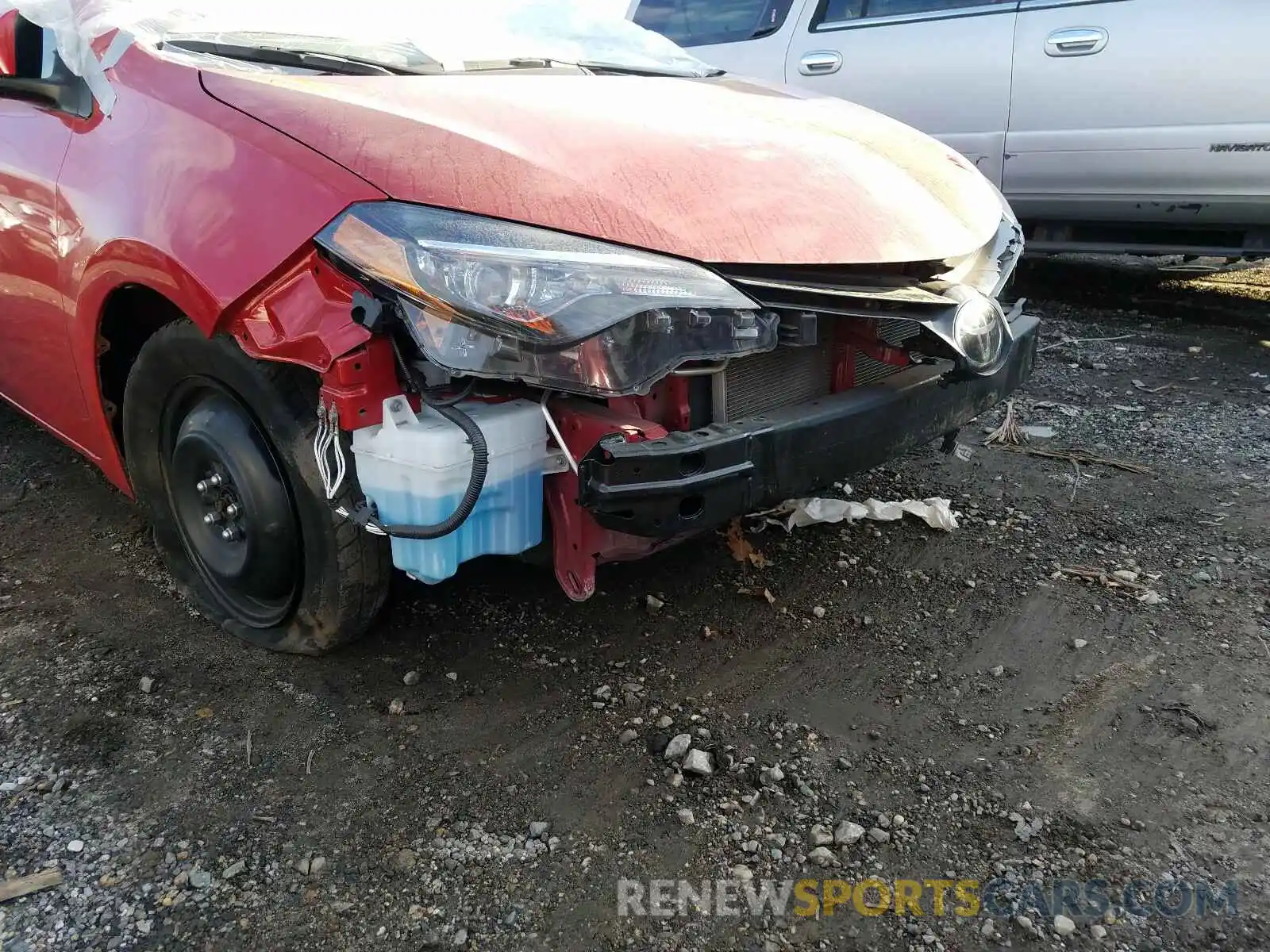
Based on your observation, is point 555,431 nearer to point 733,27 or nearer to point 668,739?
point 668,739

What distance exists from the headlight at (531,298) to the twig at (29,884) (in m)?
1.19

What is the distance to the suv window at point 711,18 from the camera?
18.5 feet

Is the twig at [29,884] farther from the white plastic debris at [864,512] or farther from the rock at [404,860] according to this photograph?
the white plastic debris at [864,512]

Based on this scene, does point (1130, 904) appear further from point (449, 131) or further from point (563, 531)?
point (449, 131)

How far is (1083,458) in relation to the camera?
11.9 ft

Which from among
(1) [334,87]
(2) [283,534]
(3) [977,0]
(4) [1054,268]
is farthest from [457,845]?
(4) [1054,268]

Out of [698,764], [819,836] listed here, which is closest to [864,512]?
[698,764]

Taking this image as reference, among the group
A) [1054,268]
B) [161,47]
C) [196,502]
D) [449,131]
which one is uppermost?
[161,47]

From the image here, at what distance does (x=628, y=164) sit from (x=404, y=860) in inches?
56.4

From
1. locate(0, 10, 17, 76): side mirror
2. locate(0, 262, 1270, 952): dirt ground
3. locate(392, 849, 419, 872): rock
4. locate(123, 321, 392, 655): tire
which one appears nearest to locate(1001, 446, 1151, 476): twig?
locate(0, 262, 1270, 952): dirt ground

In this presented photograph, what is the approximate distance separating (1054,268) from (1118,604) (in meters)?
4.33

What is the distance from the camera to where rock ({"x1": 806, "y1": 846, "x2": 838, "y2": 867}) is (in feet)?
6.12

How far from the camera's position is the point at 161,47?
2359mm

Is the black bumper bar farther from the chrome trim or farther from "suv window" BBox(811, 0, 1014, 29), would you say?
"suv window" BBox(811, 0, 1014, 29)
